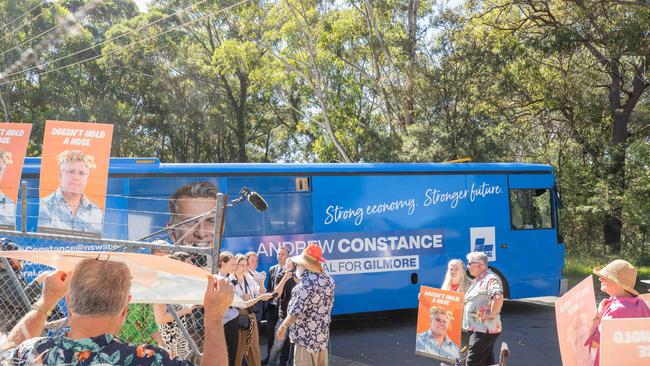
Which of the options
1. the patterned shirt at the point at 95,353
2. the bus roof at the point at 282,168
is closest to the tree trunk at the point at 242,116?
the bus roof at the point at 282,168

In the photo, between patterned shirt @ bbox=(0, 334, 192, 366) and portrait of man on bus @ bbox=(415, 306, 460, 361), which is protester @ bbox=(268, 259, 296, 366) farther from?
patterned shirt @ bbox=(0, 334, 192, 366)

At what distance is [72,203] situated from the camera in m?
4.07

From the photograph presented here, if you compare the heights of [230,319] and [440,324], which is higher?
[230,319]

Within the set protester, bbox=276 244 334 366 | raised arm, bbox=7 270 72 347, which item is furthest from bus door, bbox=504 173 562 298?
raised arm, bbox=7 270 72 347

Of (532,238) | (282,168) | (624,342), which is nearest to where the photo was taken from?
(624,342)

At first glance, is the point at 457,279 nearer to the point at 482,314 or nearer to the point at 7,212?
the point at 482,314

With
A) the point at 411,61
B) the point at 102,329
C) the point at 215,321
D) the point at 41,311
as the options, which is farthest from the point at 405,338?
the point at 411,61

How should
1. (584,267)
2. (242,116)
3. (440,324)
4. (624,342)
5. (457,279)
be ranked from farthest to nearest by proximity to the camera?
(242,116)
(584,267)
(457,279)
(440,324)
(624,342)

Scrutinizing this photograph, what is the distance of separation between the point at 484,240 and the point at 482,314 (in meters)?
6.34

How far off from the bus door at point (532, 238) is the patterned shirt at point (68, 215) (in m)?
10.2

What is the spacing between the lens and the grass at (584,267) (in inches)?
762

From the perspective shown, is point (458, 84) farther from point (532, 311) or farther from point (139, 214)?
point (139, 214)

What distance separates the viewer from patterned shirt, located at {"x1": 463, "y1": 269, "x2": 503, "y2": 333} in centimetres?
657

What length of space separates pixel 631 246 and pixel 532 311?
14912 mm
